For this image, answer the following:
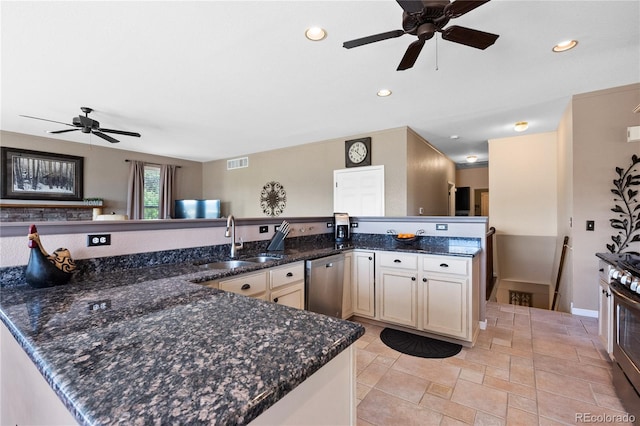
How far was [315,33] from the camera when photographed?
227 centimetres

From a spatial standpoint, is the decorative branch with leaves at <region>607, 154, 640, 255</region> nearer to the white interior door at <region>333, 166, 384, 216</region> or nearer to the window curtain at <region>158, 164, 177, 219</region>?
the white interior door at <region>333, 166, 384, 216</region>

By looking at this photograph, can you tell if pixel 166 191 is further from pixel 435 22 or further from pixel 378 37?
pixel 435 22

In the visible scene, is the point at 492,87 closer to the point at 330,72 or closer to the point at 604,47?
the point at 604,47

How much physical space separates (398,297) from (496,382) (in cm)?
102

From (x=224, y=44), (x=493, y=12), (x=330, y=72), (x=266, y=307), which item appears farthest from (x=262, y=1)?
(x=266, y=307)

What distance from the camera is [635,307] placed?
165 cm

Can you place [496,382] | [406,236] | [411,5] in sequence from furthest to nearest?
[406,236], [496,382], [411,5]

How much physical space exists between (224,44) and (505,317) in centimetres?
409

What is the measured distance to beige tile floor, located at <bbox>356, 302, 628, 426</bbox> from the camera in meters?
1.75

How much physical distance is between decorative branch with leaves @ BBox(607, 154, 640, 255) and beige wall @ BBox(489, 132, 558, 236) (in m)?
1.87

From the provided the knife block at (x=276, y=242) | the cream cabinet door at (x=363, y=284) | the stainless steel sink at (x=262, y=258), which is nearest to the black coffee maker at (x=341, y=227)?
the cream cabinet door at (x=363, y=284)

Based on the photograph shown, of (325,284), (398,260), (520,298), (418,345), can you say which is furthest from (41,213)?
(520,298)

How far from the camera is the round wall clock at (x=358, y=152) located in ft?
16.8

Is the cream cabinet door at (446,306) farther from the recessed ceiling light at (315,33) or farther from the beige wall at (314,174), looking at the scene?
the recessed ceiling light at (315,33)
